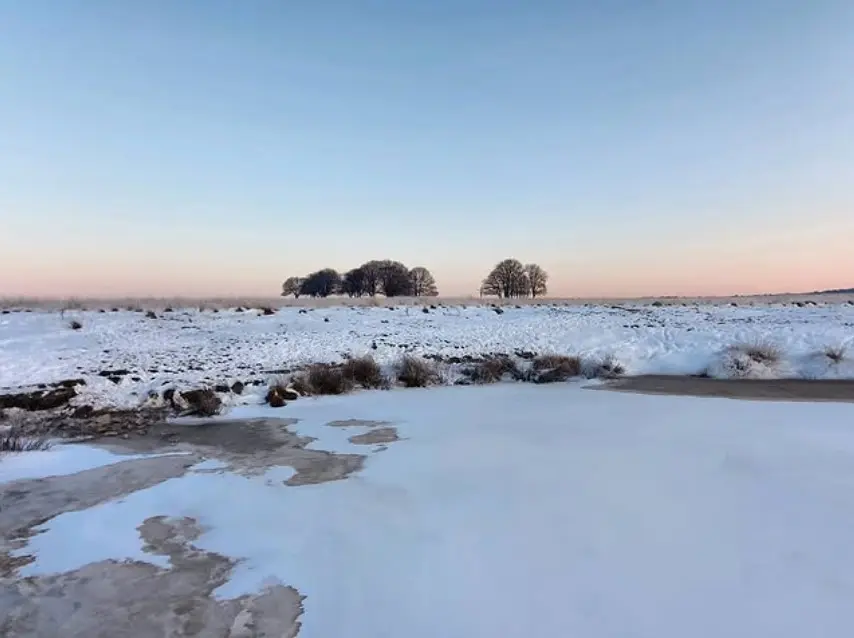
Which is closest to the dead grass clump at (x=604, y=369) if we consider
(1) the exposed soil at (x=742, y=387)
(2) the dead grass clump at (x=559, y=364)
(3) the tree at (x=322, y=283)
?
(2) the dead grass clump at (x=559, y=364)

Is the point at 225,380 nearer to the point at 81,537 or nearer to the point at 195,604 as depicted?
the point at 81,537

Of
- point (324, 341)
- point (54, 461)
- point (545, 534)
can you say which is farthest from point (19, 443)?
point (324, 341)

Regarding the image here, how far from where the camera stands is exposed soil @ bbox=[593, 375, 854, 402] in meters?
12.0

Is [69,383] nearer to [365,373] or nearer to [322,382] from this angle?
[322,382]

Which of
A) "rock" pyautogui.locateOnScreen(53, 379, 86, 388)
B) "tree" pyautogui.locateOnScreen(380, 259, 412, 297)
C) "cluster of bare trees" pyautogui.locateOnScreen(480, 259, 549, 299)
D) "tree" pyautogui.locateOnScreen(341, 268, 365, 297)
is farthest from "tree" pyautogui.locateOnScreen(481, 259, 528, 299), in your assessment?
"rock" pyautogui.locateOnScreen(53, 379, 86, 388)

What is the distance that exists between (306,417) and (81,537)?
5421 mm

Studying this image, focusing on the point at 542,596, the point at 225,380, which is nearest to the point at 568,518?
the point at 542,596

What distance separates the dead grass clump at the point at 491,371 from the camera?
48.2 ft

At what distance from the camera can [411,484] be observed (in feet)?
19.7

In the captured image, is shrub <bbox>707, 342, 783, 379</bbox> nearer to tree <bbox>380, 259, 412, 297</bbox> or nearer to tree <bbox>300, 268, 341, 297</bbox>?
tree <bbox>380, 259, 412, 297</bbox>

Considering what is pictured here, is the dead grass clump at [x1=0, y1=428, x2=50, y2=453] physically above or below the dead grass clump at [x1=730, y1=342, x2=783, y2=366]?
below

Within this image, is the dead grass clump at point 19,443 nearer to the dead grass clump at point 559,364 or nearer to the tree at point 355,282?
the dead grass clump at point 559,364

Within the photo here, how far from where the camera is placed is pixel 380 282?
64500mm

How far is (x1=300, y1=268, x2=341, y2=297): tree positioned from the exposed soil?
58480 mm
